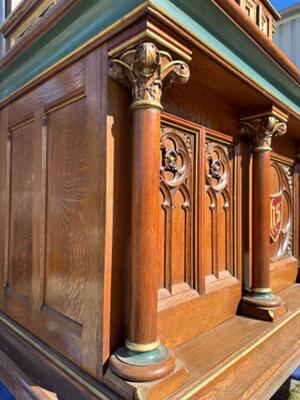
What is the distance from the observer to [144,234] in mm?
1001

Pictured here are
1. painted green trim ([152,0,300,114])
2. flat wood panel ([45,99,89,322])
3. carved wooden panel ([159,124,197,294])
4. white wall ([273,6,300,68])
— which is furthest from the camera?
white wall ([273,6,300,68])

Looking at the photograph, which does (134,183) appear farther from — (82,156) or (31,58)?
(31,58)

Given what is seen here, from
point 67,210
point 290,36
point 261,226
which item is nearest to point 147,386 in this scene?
point 67,210

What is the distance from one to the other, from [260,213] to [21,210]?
125cm

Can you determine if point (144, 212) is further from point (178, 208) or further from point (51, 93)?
point (51, 93)

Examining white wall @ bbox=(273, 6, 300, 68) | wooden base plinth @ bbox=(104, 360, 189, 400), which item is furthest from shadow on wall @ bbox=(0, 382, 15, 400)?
white wall @ bbox=(273, 6, 300, 68)

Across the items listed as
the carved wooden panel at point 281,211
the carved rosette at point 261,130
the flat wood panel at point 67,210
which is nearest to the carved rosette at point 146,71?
the flat wood panel at point 67,210

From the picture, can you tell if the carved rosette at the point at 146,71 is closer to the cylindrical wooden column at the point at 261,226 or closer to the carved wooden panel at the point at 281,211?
the cylindrical wooden column at the point at 261,226

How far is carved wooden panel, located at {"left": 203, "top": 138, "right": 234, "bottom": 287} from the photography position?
157 cm

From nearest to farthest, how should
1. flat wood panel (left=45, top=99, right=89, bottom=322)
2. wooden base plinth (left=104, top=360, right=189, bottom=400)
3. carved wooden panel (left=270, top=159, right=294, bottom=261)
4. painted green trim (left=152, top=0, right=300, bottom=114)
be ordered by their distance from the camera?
wooden base plinth (left=104, top=360, right=189, bottom=400)
painted green trim (left=152, top=0, right=300, bottom=114)
flat wood panel (left=45, top=99, right=89, bottom=322)
carved wooden panel (left=270, top=159, right=294, bottom=261)

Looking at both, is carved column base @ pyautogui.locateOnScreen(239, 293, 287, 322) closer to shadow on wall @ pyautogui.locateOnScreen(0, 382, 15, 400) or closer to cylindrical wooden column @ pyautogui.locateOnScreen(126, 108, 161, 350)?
cylindrical wooden column @ pyautogui.locateOnScreen(126, 108, 161, 350)

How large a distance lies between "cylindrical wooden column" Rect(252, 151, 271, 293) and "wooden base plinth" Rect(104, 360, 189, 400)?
33.1 inches

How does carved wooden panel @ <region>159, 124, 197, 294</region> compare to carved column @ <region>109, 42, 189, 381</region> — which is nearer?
carved column @ <region>109, 42, 189, 381</region>

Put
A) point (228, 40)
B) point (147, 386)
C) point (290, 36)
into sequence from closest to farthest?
point (147, 386) < point (228, 40) < point (290, 36)
